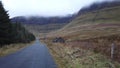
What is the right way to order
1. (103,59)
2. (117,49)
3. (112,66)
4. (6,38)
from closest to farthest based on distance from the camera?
1. (112,66)
2. (103,59)
3. (117,49)
4. (6,38)

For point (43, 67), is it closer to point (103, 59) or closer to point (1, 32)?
point (103, 59)

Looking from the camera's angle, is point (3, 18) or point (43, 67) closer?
point (43, 67)

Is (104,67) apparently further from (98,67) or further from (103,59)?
(103,59)

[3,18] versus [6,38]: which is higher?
[3,18]

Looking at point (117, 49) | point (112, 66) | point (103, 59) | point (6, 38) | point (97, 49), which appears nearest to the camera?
point (112, 66)

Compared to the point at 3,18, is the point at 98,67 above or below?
below

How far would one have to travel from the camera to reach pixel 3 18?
4528 cm

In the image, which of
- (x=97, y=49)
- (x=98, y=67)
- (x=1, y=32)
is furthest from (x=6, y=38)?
(x=98, y=67)

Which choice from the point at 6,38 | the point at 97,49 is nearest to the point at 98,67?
the point at 97,49

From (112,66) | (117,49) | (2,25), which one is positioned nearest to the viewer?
(112,66)

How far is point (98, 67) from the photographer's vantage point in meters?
16.6

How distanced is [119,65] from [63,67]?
4.51 m

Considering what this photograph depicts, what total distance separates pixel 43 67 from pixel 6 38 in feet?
102

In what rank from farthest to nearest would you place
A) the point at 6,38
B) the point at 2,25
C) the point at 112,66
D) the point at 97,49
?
the point at 6,38 < the point at 2,25 < the point at 97,49 < the point at 112,66
